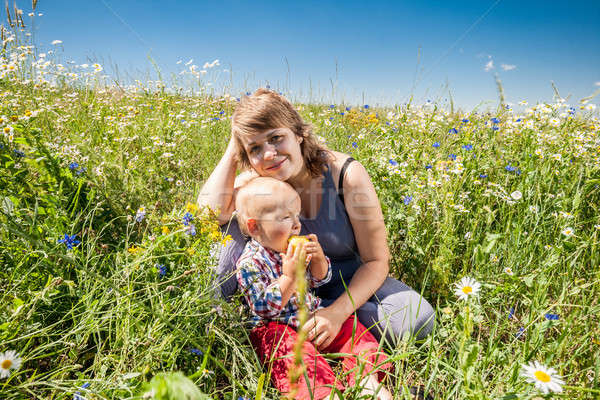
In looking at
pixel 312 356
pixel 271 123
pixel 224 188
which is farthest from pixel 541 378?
pixel 224 188

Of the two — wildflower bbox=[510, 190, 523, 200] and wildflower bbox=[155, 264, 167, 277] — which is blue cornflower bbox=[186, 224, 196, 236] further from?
wildflower bbox=[510, 190, 523, 200]

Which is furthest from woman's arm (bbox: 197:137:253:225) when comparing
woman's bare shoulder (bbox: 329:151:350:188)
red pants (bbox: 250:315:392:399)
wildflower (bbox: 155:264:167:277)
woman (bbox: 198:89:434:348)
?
red pants (bbox: 250:315:392:399)

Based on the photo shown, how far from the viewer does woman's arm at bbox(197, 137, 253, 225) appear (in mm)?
2158

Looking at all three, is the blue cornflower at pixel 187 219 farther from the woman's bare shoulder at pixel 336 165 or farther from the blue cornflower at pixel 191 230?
the woman's bare shoulder at pixel 336 165

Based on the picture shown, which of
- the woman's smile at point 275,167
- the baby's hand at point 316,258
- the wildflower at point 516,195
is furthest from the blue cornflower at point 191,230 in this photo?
the wildflower at point 516,195

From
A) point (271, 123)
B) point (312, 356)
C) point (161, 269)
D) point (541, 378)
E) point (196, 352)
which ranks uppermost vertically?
point (271, 123)

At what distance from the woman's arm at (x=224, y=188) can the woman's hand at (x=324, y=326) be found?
0.83m

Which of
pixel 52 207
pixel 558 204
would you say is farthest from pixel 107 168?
pixel 558 204

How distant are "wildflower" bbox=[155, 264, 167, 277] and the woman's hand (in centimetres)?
70

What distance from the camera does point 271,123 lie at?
197 centimetres

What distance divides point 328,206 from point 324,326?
75cm

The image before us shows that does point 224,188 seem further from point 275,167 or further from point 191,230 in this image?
point 191,230

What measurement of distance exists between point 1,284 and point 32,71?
10.4 feet

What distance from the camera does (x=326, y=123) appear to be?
450 cm
